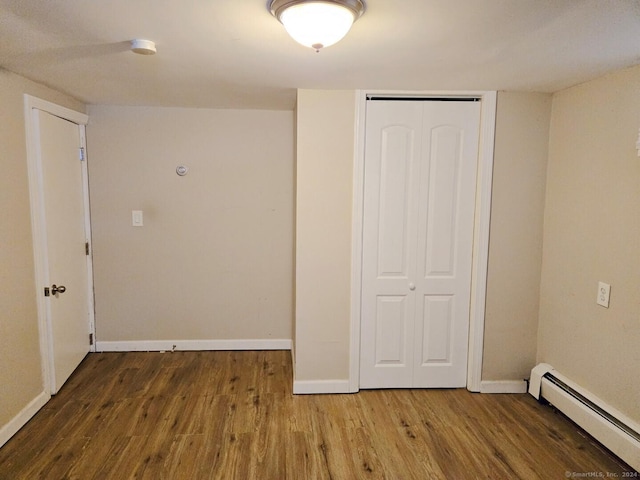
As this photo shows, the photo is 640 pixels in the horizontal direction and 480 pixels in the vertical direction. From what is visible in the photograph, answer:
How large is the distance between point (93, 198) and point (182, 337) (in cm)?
146

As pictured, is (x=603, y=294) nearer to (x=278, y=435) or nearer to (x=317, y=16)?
(x=278, y=435)

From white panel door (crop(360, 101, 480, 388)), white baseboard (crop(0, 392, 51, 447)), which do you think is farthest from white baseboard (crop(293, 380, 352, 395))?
white baseboard (crop(0, 392, 51, 447))

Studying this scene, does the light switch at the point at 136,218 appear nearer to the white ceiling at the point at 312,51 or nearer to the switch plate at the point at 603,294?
the white ceiling at the point at 312,51

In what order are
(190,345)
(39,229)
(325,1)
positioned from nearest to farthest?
1. (325,1)
2. (39,229)
3. (190,345)

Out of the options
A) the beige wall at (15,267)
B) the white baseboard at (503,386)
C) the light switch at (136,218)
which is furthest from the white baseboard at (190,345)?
the white baseboard at (503,386)

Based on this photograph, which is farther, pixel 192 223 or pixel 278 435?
pixel 192 223

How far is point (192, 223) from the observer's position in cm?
358

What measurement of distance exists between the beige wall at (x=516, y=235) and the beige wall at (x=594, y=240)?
70 mm

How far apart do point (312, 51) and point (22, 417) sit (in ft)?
9.01

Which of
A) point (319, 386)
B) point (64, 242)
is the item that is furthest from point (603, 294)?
point (64, 242)

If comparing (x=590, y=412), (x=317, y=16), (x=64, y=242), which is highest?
(x=317, y=16)

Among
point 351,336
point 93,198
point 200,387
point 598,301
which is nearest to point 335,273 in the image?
point 351,336

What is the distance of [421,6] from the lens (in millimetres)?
1451

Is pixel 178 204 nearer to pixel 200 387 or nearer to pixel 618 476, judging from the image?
pixel 200 387
